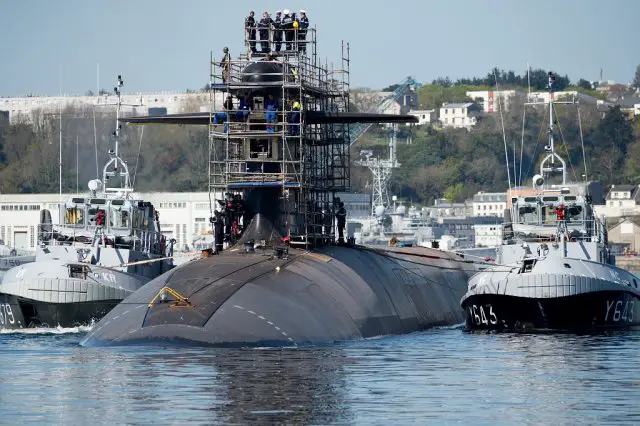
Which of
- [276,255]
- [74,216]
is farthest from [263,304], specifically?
[74,216]

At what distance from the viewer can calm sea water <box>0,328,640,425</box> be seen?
A: 29953 mm

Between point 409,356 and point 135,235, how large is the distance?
23255 millimetres

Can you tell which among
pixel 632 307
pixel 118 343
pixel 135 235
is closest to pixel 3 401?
pixel 118 343

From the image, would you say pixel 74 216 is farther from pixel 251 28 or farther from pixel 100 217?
pixel 251 28

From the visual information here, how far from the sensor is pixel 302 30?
5056cm

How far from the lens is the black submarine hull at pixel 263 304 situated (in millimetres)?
39156

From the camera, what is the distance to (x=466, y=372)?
37531 millimetres

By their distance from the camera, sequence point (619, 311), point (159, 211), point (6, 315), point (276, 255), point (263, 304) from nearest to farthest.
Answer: point (263, 304)
point (276, 255)
point (619, 311)
point (6, 315)
point (159, 211)

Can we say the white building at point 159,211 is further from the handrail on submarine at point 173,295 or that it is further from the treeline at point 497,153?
the handrail on submarine at point 173,295

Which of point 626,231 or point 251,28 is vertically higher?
point 251,28

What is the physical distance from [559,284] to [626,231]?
124529 millimetres

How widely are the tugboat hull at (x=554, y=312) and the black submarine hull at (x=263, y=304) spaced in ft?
8.40

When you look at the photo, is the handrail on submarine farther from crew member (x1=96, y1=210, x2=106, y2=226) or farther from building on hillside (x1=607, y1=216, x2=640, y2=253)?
building on hillside (x1=607, y1=216, x2=640, y2=253)

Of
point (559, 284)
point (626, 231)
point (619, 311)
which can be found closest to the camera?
point (559, 284)
